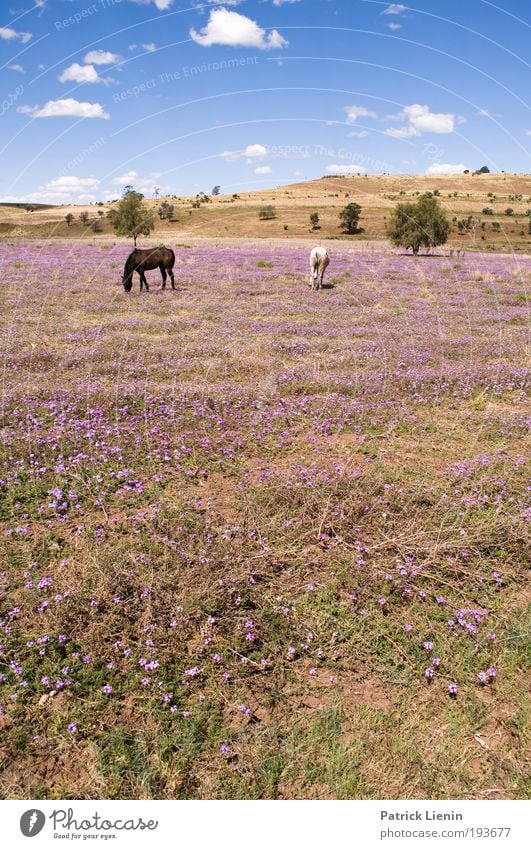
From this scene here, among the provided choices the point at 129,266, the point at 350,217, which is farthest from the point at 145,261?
the point at 350,217

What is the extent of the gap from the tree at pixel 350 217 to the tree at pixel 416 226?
2984 centimetres

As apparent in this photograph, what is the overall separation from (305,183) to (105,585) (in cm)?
17560

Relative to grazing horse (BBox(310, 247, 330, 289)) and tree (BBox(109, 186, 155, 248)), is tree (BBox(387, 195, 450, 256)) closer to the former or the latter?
tree (BBox(109, 186, 155, 248))

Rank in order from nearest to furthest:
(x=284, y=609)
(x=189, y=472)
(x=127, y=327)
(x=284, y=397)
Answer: (x=284, y=609), (x=189, y=472), (x=284, y=397), (x=127, y=327)

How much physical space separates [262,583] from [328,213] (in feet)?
361

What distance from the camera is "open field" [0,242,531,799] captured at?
3760 mm

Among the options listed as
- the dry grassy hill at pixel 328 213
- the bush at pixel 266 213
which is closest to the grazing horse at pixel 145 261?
the dry grassy hill at pixel 328 213

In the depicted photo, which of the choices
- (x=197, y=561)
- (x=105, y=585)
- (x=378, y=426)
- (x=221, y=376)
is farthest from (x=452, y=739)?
(x=221, y=376)

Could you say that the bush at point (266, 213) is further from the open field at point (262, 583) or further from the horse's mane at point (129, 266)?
the open field at point (262, 583)

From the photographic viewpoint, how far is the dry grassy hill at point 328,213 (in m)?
81.6

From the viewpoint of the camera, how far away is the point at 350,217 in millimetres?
87750

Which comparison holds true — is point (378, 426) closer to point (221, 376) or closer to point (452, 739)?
point (221, 376)

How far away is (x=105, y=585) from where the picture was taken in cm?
512

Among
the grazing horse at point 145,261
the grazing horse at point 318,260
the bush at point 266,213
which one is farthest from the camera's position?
the bush at point 266,213
